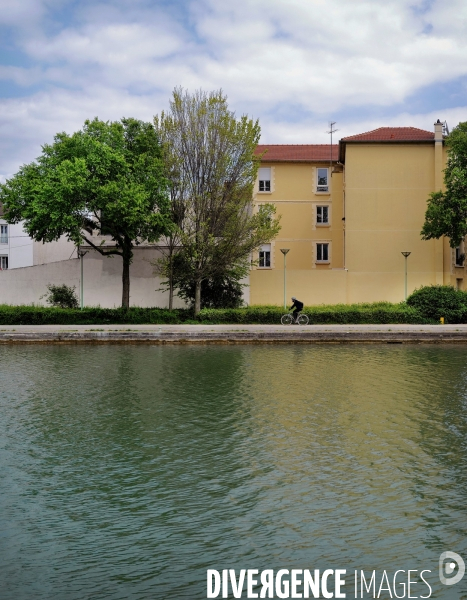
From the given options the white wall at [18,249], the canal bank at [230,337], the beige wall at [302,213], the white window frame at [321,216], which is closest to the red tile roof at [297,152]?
the beige wall at [302,213]

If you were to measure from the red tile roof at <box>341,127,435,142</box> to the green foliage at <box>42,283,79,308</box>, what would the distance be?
18.5 m

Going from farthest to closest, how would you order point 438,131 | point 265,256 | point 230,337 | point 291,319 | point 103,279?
point 265,256
point 438,131
point 103,279
point 291,319
point 230,337

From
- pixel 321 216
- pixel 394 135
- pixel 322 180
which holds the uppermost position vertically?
pixel 394 135

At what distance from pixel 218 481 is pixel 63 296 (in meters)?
33.6

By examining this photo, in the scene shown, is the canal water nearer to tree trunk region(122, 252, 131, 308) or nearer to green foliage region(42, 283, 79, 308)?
tree trunk region(122, 252, 131, 308)

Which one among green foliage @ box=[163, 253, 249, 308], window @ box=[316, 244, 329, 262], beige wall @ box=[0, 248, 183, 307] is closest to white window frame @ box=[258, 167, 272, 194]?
window @ box=[316, 244, 329, 262]

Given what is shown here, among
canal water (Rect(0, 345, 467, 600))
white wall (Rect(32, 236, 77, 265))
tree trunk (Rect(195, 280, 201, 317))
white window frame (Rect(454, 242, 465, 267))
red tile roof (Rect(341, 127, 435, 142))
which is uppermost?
red tile roof (Rect(341, 127, 435, 142))

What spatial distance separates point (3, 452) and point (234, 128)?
2999 centimetres

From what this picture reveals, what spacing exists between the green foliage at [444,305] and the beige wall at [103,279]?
1322cm

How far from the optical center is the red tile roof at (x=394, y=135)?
44.5 metres

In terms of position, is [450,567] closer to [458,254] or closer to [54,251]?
[458,254]

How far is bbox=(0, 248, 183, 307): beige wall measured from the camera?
4125cm

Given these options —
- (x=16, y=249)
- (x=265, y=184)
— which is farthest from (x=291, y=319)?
(x=16, y=249)

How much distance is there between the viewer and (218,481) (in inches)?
342
